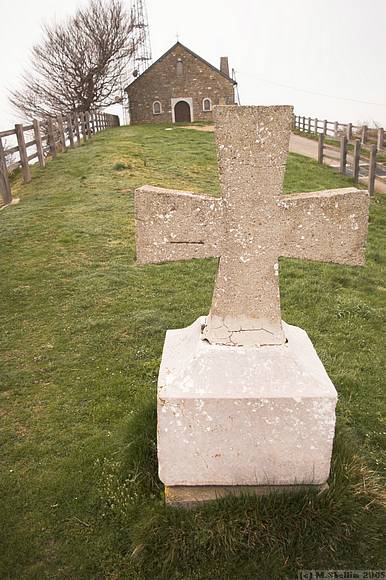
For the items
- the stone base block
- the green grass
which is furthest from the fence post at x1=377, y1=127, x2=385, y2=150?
the stone base block

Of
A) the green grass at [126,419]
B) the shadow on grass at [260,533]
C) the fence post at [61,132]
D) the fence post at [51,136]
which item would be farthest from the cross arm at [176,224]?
the fence post at [61,132]

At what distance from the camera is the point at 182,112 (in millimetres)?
34344

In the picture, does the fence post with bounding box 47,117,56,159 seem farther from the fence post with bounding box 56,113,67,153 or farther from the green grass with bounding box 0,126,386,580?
the green grass with bounding box 0,126,386,580

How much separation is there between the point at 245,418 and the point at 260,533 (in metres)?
0.61

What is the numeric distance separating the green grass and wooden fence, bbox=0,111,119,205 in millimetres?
2654

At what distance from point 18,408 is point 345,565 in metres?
2.71

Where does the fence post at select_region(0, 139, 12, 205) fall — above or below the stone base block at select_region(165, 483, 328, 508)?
above

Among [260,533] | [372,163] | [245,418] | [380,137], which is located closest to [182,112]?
[380,137]

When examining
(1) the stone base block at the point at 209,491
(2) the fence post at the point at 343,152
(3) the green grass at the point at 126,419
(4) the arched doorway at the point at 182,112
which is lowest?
(3) the green grass at the point at 126,419

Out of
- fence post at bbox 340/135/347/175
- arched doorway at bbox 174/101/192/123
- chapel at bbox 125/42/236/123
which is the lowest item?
fence post at bbox 340/135/347/175

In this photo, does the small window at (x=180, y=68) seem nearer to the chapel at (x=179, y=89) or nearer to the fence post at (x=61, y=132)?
the chapel at (x=179, y=89)

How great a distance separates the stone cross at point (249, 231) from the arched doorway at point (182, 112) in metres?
33.6

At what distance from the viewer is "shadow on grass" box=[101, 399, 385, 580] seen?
2.56 meters

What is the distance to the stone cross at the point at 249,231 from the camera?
8.65 feet
